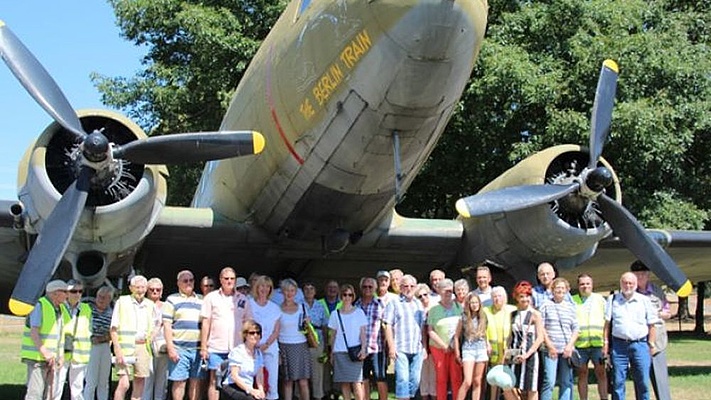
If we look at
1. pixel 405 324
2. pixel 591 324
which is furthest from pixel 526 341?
pixel 405 324

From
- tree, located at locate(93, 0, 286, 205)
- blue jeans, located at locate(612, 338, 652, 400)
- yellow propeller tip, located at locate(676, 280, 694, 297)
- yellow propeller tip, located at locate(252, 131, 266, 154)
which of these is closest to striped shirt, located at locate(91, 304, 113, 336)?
yellow propeller tip, located at locate(252, 131, 266, 154)

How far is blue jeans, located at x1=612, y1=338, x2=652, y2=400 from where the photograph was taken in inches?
319

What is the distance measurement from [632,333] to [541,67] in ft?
37.1

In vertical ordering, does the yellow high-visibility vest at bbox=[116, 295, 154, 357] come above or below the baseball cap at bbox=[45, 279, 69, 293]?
below

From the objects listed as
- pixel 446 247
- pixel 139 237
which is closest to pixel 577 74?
pixel 446 247

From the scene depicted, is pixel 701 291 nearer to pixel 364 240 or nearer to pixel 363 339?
pixel 364 240

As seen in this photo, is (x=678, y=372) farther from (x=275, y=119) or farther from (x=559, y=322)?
(x=275, y=119)

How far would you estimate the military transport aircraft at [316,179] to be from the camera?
7.51 m

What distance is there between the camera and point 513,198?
959cm

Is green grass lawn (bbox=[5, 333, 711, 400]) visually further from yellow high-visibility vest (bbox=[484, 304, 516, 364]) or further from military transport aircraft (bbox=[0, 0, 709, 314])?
yellow high-visibility vest (bbox=[484, 304, 516, 364])

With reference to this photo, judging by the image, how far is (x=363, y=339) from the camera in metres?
8.18

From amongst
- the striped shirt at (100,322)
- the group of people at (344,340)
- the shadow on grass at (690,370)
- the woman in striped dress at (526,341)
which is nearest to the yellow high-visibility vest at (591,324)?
the group of people at (344,340)

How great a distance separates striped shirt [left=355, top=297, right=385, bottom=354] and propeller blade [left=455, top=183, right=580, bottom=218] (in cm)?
175

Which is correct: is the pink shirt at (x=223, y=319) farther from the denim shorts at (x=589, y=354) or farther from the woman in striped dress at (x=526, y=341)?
the denim shorts at (x=589, y=354)
